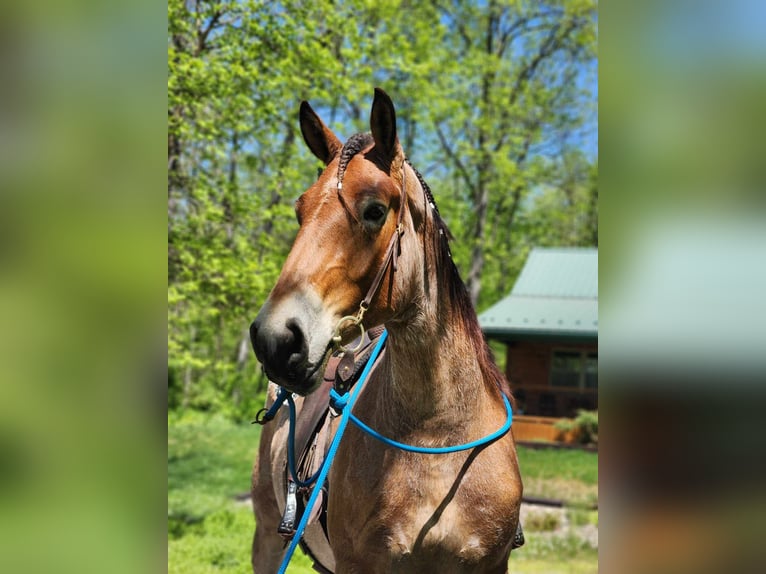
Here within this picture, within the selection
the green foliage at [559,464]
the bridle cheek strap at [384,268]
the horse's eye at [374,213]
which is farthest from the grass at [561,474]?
the horse's eye at [374,213]

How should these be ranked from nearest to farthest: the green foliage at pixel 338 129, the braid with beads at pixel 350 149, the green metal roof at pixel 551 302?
the braid with beads at pixel 350 149
the green foliage at pixel 338 129
the green metal roof at pixel 551 302

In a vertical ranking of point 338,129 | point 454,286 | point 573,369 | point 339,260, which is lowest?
point 573,369

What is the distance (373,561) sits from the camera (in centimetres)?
225

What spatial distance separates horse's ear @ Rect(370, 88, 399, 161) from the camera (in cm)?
211

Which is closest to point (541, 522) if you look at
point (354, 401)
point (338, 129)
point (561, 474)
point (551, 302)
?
point (561, 474)

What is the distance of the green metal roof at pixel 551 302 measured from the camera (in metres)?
15.3

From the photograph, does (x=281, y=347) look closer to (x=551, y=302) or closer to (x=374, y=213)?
(x=374, y=213)

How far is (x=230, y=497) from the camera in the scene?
9938 millimetres

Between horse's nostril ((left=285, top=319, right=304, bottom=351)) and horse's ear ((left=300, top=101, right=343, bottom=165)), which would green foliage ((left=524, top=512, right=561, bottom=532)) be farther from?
horse's nostril ((left=285, top=319, right=304, bottom=351))

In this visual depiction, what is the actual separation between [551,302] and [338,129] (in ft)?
28.0

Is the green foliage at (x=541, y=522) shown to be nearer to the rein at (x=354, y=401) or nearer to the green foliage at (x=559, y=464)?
the green foliage at (x=559, y=464)

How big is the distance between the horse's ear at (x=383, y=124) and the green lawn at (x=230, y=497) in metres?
4.68
